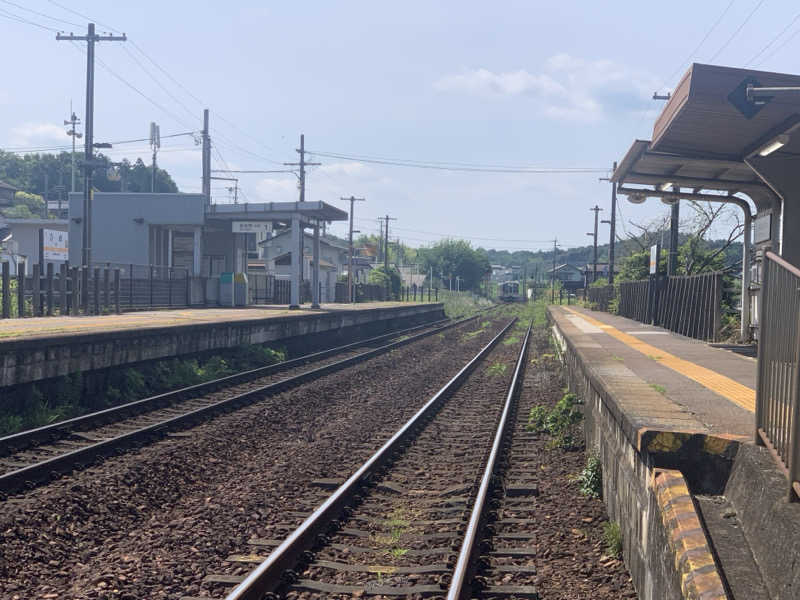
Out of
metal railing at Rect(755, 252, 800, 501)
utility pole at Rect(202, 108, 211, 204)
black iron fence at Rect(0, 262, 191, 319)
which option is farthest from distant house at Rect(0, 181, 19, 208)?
metal railing at Rect(755, 252, 800, 501)

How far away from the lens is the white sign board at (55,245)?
3209 cm

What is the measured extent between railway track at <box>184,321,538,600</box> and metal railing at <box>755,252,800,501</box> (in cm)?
181

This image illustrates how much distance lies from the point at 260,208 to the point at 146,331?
1520cm

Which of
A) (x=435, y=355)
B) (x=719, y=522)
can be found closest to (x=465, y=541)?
(x=719, y=522)

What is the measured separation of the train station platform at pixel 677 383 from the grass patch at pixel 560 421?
758mm

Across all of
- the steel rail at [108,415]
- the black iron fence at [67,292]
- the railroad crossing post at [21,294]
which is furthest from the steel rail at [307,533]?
the black iron fence at [67,292]

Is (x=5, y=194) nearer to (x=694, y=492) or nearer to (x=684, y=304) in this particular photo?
(x=684, y=304)

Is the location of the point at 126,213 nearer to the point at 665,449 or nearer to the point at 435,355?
the point at 435,355

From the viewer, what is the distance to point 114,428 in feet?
33.2

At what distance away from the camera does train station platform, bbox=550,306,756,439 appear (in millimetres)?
Result: 5555

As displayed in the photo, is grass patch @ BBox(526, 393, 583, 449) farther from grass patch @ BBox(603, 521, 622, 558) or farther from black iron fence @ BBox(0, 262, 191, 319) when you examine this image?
black iron fence @ BBox(0, 262, 191, 319)

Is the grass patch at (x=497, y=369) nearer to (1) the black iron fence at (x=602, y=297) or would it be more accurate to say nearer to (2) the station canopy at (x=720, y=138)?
(2) the station canopy at (x=720, y=138)

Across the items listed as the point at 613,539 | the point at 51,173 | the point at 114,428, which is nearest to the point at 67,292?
the point at 114,428

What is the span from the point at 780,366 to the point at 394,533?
11.1ft
